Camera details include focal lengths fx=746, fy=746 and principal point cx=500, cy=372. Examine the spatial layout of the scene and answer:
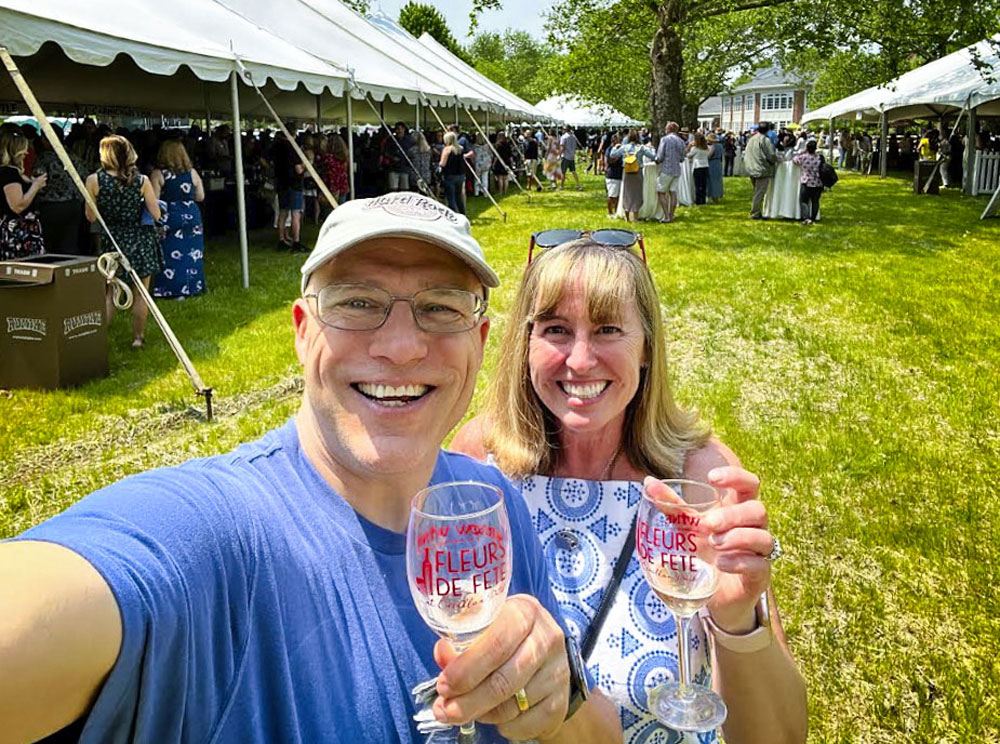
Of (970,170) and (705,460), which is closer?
(705,460)

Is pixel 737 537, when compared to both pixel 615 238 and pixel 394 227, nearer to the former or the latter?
pixel 394 227

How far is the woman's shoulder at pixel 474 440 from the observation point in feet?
7.45

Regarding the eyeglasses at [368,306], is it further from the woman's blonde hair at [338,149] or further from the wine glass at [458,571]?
the woman's blonde hair at [338,149]

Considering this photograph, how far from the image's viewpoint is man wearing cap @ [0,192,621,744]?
774mm

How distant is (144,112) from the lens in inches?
722

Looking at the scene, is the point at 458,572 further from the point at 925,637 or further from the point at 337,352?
the point at 925,637

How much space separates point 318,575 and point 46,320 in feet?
16.9

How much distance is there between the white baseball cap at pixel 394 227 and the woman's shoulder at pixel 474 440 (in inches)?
41.1

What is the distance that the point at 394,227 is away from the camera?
1175 millimetres

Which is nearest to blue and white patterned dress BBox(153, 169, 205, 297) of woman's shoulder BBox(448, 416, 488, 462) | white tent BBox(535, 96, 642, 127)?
woman's shoulder BBox(448, 416, 488, 462)

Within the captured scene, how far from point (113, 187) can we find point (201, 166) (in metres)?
8.25

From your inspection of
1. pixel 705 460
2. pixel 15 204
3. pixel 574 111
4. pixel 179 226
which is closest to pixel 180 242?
pixel 179 226

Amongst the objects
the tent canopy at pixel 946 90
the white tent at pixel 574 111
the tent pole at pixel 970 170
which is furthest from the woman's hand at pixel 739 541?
the white tent at pixel 574 111

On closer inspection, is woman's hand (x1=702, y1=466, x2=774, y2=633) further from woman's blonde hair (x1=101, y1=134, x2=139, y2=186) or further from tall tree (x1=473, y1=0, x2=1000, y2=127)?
tall tree (x1=473, y1=0, x2=1000, y2=127)
